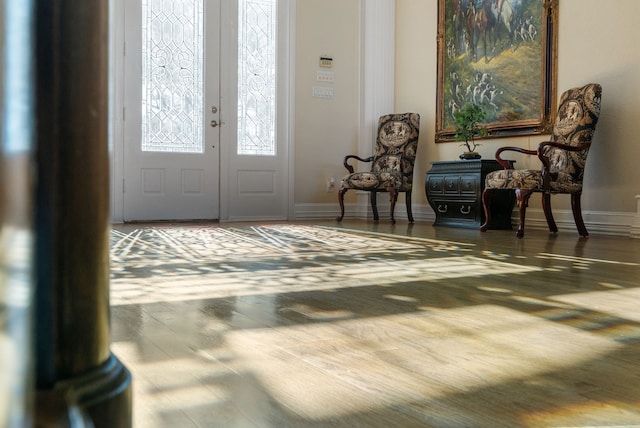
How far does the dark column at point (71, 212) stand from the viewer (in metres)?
0.56

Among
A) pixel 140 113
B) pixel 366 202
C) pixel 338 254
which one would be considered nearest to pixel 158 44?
pixel 140 113

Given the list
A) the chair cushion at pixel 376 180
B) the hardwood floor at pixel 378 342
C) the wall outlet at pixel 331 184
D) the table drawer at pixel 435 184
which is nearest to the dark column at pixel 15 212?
the hardwood floor at pixel 378 342

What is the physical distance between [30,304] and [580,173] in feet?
15.7

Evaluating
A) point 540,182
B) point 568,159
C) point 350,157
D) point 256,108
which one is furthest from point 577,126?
point 256,108

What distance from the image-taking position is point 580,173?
15.5 ft

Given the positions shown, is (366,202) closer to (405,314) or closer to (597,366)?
(405,314)

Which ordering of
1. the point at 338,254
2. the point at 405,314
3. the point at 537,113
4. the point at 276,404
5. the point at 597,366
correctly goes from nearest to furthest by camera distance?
the point at 276,404 < the point at 597,366 < the point at 405,314 < the point at 338,254 < the point at 537,113

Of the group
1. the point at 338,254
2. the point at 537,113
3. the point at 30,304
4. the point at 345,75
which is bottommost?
the point at 338,254

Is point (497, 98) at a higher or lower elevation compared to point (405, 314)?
higher

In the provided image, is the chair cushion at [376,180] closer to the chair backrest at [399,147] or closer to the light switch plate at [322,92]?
the chair backrest at [399,147]

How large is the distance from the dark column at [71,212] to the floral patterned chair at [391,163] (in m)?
5.69

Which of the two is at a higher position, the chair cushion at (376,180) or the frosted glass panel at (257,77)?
the frosted glass panel at (257,77)

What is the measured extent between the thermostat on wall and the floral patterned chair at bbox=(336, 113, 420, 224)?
983 millimetres

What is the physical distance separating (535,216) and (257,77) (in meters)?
3.45
